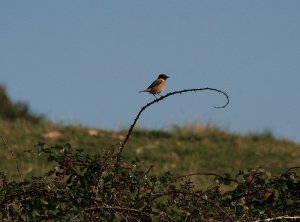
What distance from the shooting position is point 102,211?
4719 millimetres

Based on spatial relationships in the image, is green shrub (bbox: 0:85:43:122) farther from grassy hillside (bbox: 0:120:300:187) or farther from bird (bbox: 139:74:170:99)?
bird (bbox: 139:74:170:99)

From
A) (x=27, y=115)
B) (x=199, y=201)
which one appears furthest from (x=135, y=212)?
(x=27, y=115)

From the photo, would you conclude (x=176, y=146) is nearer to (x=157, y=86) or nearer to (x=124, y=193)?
(x=157, y=86)

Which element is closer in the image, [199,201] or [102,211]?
[102,211]

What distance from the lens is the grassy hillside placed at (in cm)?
1784

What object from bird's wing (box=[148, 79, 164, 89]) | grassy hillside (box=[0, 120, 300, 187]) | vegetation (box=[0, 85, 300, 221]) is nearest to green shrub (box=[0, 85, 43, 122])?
grassy hillside (box=[0, 120, 300, 187])

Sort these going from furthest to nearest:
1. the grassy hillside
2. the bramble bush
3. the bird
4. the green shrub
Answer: the green shrub
the grassy hillside
the bird
the bramble bush

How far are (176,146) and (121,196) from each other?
47.9ft

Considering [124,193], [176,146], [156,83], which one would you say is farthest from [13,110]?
[124,193]

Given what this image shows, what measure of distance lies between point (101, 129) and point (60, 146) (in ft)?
51.8

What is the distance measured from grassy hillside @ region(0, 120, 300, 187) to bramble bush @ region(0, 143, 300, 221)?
11501 millimetres

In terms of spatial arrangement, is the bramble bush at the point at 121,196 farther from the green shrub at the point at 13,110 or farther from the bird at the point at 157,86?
the green shrub at the point at 13,110

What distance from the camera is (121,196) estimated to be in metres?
4.89

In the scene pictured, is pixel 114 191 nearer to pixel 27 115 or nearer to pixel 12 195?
pixel 12 195
